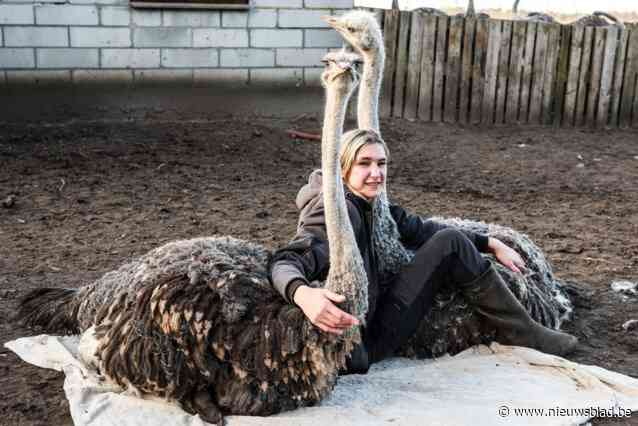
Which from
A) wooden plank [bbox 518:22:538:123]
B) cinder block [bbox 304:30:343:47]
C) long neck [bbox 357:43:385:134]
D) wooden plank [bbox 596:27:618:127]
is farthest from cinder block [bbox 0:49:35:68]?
wooden plank [bbox 596:27:618:127]

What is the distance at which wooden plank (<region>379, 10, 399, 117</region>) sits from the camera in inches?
379

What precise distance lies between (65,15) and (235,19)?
1.68 metres

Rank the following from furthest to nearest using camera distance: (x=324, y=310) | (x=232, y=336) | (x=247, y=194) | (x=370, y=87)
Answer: (x=247, y=194) → (x=370, y=87) → (x=232, y=336) → (x=324, y=310)

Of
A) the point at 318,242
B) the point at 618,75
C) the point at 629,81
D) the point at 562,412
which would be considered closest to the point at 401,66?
the point at 618,75

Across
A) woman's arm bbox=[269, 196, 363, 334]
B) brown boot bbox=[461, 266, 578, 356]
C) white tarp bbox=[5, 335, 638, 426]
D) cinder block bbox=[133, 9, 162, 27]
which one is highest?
cinder block bbox=[133, 9, 162, 27]

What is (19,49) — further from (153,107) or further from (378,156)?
(378,156)

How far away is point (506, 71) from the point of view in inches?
386

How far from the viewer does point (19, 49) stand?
8.58m

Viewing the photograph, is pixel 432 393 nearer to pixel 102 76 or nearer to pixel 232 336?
pixel 232 336

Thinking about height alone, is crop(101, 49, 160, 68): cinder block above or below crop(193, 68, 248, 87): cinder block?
above

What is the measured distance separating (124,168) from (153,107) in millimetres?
1538

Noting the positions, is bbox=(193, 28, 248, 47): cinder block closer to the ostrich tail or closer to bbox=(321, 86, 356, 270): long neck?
the ostrich tail

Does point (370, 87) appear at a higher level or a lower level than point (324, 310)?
higher

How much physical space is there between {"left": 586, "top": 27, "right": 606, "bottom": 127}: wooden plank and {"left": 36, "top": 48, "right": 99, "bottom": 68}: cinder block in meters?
5.28
